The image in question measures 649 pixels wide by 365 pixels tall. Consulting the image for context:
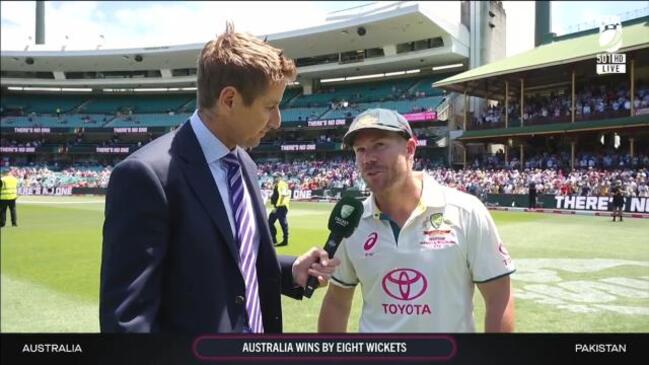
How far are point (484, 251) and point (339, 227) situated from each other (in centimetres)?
57

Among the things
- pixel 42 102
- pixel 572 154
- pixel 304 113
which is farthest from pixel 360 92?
pixel 42 102

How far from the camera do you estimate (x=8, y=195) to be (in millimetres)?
2916

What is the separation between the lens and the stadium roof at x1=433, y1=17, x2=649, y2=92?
2.28 metres

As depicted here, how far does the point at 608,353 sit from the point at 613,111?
114 cm

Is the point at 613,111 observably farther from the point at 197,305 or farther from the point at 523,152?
the point at 197,305

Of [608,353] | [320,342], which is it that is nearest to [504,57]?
[608,353]

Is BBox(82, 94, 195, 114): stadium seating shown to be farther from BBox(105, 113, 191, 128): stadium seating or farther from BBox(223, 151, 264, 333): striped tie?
BBox(223, 151, 264, 333): striped tie

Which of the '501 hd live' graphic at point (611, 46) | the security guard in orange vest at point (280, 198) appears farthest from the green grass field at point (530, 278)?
the '501 hd live' graphic at point (611, 46)

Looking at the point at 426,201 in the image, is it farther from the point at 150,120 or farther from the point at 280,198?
the point at 150,120

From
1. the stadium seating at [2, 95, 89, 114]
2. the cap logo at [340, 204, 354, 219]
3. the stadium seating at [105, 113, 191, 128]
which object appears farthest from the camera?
the stadium seating at [2, 95, 89, 114]

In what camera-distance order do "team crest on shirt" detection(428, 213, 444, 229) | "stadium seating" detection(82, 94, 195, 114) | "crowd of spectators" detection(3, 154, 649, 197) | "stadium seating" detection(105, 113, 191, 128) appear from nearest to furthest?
"team crest on shirt" detection(428, 213, 444, 229)
"crowd of spectators" detection(3, 154, 649, 197)
"stadium seating" detection(105, 113, 191, 128)
"stadium seating" detection(82, 94, 195, 114)

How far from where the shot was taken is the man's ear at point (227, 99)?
1.51m

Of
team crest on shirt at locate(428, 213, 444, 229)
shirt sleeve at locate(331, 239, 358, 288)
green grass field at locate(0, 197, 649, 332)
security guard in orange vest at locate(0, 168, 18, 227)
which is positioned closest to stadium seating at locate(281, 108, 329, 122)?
green grass field at locate(0, 197, 649, 332)

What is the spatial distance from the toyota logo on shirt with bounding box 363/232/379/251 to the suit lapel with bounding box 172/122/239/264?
60cm
